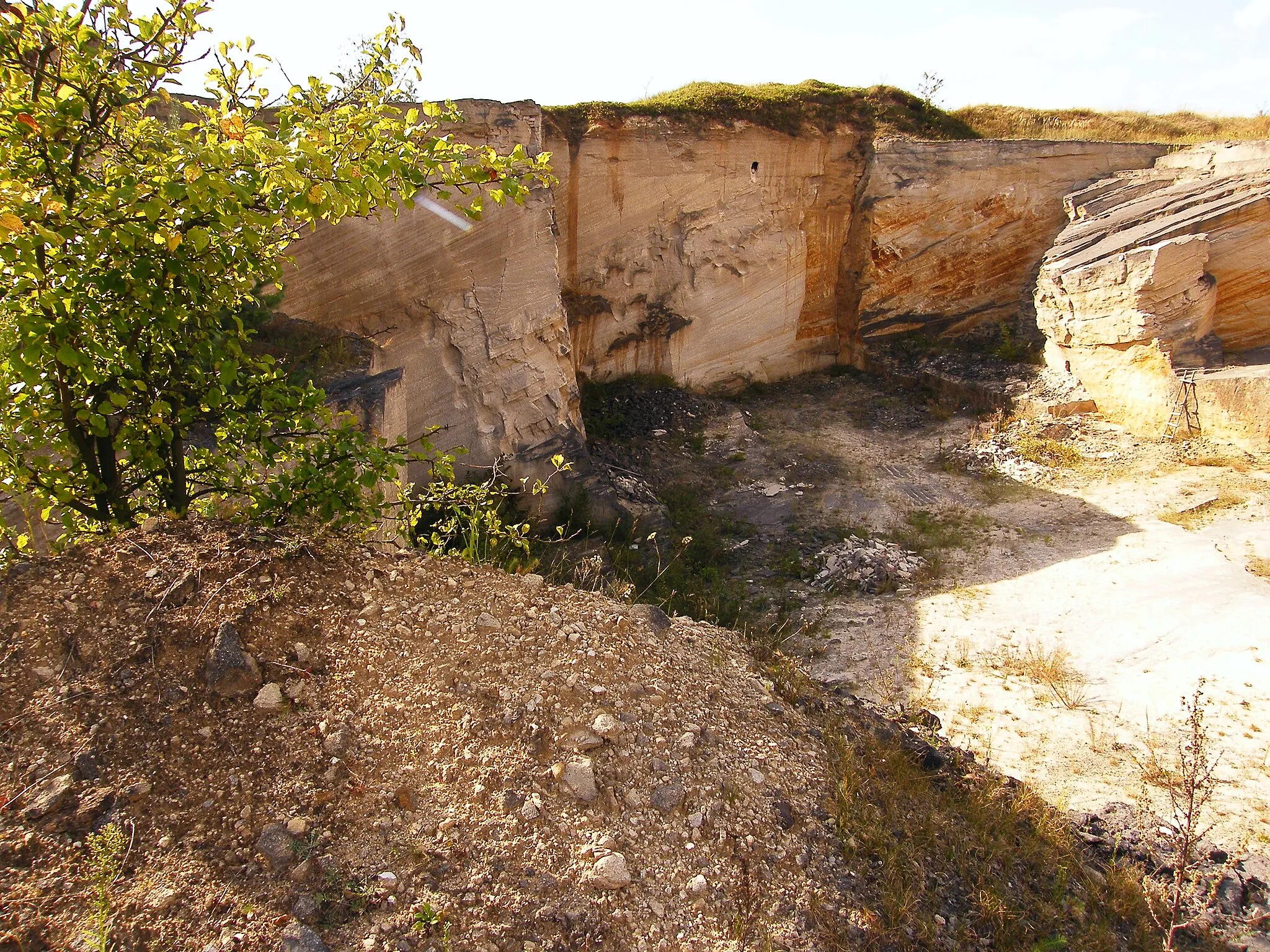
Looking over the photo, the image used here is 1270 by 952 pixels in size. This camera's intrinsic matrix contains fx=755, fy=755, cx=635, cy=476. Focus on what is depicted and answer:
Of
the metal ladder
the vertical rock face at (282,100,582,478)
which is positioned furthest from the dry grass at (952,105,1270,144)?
the vertical rock face at (282,100,582,478)

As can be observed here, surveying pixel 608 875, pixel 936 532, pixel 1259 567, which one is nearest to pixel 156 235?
pixel 608 875

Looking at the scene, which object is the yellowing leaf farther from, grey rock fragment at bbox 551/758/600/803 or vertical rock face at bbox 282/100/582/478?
vertical rock face at bbox 282/100/582/478

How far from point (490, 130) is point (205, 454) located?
267 inches

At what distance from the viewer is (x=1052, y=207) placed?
40.0ft

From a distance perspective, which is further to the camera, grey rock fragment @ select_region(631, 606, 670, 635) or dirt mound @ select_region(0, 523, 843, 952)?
grey rock fragment @ select_region(631, 606, 670, 635)

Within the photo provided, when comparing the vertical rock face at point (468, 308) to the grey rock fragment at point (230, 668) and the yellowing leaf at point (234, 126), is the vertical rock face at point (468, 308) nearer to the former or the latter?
the grey rock fragment at point (230, 668)

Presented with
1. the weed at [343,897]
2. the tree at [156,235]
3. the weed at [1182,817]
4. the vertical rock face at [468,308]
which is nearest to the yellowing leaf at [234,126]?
the tree at [156,235]

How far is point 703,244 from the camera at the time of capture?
38.3 ft

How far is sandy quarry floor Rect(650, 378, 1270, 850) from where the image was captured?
4977 millimetres

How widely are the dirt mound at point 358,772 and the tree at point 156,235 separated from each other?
0.40 meters

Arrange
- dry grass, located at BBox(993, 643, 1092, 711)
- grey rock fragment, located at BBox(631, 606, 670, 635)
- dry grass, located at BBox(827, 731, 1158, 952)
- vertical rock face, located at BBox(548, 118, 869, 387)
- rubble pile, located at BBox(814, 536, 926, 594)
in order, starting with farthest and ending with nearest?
vertical rock face, located at BBox(548, 118, 869, 387) < rubble pile, located at BBox(814, 536, 926, 594) < dry grass, located at BBox(993, 643, 1092, 711) < grey rock fragment, located at BBox(631, 606, 670, 635) < dry grass, located at BBox(827, 731, 1158, 952)

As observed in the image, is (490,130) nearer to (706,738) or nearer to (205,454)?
(205,454)

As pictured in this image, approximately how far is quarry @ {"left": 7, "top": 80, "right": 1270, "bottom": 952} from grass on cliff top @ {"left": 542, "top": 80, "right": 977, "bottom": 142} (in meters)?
0.11

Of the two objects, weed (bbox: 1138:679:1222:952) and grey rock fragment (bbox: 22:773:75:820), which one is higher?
grey rock fragment (bbox: 22:773:75:820)
